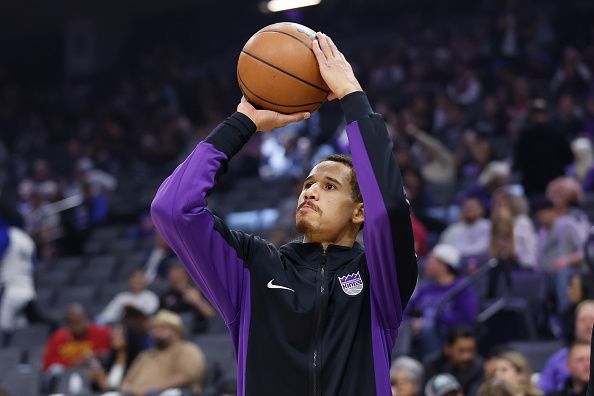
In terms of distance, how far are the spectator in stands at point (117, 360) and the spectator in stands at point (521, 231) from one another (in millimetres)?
2746

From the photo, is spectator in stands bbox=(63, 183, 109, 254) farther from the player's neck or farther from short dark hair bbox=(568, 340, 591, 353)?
the player's neck

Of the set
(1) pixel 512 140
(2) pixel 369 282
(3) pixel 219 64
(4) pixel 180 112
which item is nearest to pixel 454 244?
(1) pixel 512 140

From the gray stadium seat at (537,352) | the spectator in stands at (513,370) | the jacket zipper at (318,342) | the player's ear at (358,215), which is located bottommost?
the gray stadium seat at (537,352)

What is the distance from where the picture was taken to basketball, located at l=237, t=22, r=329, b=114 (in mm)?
3090

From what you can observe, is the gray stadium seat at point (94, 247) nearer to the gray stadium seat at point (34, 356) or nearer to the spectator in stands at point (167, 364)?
the gray stadium seat at point (34, 356)

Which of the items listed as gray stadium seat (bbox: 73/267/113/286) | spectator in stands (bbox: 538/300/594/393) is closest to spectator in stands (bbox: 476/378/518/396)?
spectator in stands (bbox: 538/300/594/393)

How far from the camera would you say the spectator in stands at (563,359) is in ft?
19.6

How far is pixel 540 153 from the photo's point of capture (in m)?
9.53

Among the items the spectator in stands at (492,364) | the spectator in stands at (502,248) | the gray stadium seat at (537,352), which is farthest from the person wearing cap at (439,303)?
the spectator in stands at (492,364)

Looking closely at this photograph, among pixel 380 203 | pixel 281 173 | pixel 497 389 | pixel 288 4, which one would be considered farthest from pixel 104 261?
pixel 380 203

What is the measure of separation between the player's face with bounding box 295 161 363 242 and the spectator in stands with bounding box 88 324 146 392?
5151mm

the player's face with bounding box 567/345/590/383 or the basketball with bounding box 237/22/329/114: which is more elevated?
the basketball with bounding box 237/22/329/114

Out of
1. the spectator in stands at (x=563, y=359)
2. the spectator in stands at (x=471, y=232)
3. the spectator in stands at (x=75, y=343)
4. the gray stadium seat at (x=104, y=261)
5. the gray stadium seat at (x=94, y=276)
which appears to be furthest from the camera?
the gray stadium seat at (x=104, y=261)

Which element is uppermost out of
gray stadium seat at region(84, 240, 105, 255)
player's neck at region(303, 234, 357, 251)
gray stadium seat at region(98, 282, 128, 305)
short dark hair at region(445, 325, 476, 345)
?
player's neck at region(303, 234, 357, 251)
